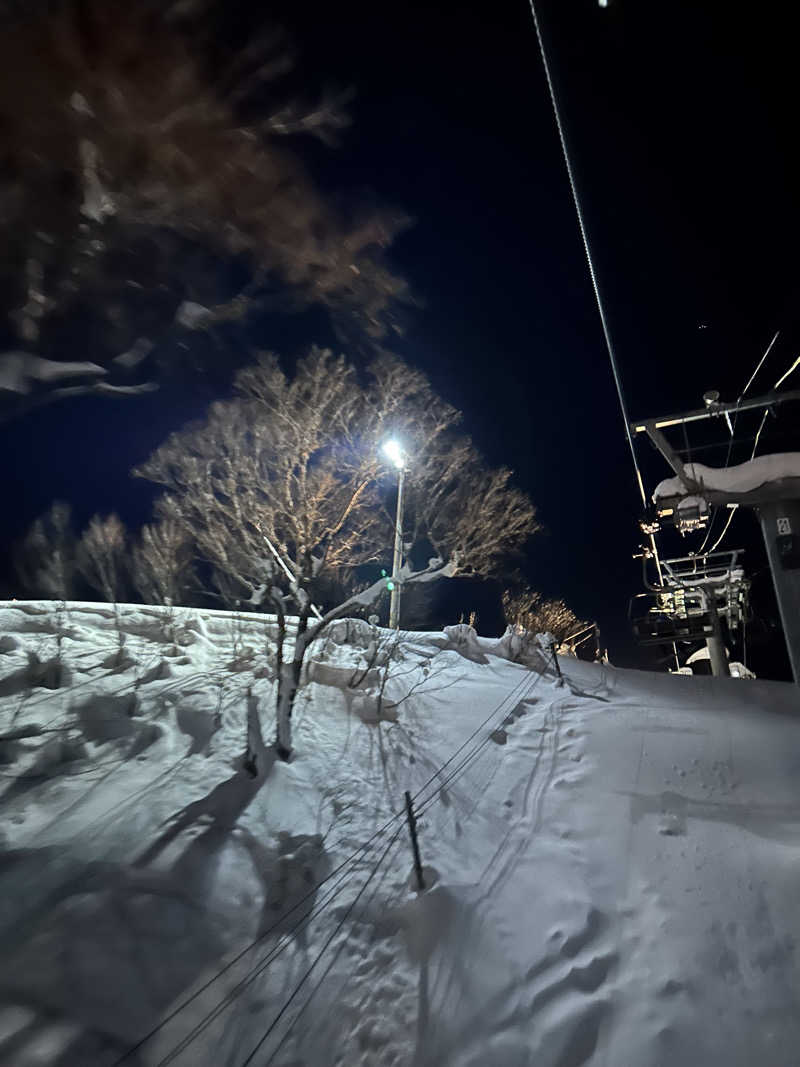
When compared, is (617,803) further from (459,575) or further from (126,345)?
(126,345)

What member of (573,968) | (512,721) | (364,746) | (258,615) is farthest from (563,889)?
(258,615)

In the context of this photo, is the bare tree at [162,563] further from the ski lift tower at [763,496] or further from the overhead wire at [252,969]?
the ski lift tower at [763,496]

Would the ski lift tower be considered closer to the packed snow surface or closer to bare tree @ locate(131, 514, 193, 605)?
the packed snow surface

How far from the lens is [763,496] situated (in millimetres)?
10336

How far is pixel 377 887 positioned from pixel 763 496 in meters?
10.4

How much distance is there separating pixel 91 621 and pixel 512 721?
10811mm

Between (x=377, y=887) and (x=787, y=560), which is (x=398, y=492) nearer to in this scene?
(x=377, y=887)

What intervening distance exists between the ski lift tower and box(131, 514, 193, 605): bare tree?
40.1ft

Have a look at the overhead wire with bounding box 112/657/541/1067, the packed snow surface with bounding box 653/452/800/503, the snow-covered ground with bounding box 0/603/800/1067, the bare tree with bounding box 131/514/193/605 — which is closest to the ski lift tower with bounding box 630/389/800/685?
the packed snow surface with bounding box 653/452/800/503

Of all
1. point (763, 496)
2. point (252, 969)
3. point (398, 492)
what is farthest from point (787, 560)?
point (252, 969)

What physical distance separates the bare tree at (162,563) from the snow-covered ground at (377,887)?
184 inches

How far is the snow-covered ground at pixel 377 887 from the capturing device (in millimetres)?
3533

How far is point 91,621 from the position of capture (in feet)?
41.8

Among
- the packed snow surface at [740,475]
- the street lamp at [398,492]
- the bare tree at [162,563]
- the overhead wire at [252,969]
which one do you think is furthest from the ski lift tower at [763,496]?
the bare tree at [162,563]
